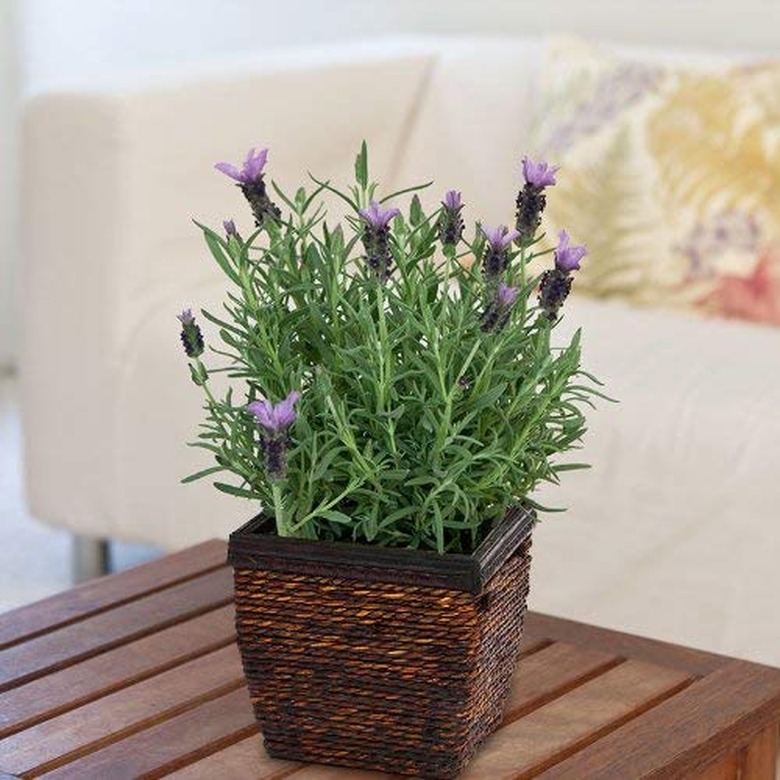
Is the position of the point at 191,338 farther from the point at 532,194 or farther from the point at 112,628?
→ the point at 112,628

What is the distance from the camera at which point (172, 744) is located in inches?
50.6

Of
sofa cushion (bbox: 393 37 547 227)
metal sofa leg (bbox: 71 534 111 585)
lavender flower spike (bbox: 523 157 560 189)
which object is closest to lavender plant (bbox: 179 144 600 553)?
lavender flower spike (bbox: 523 157 560 189)

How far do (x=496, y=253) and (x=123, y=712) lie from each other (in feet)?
1.35

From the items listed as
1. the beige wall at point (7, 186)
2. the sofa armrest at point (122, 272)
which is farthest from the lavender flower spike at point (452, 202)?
the beige wall at point (7, 186)

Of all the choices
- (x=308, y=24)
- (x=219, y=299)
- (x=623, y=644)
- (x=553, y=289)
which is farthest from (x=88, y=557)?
(x=553, y=289)

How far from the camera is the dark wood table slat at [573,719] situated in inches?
49.6

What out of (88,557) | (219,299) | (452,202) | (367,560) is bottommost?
(88,557)

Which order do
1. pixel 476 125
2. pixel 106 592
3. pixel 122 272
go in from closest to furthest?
pixel 106 592
pixel 122 272
pixel 476 125

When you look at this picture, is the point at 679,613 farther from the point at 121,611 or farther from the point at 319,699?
the point at 319,699

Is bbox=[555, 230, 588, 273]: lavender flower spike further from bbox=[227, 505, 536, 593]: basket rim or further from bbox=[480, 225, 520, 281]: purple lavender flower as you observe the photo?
bbox=[227, 505, 536, 593]: basket rim

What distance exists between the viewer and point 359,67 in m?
2.74

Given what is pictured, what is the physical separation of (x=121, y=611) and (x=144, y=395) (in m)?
0.94

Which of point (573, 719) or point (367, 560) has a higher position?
point (367, 560)

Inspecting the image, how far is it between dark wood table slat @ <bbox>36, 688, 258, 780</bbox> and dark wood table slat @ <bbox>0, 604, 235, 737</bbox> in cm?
8
